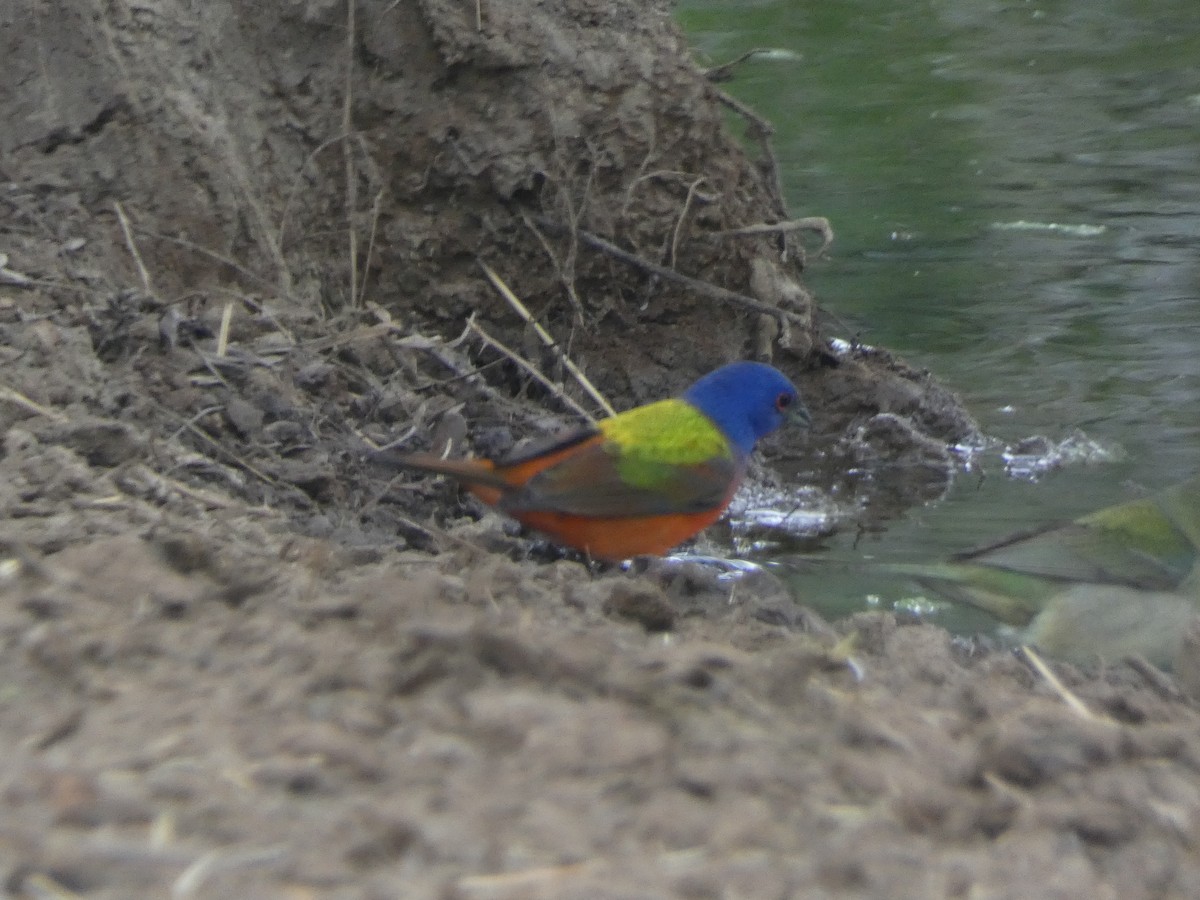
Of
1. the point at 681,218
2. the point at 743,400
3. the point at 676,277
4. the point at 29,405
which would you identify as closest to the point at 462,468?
the point at 29,405

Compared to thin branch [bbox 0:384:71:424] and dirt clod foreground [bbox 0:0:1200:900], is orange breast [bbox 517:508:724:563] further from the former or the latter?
thin branch [bbox 0:384:71:424]

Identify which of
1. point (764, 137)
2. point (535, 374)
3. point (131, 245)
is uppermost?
point (131, 245)

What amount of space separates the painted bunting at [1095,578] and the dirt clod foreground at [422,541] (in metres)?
0.45

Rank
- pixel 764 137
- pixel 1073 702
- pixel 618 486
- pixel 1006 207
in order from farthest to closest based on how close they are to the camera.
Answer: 1. pixel 1006 207
2. pixel 764 137
3. pixel 618 486
4. pixel 1073 702

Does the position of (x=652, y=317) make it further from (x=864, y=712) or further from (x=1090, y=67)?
(x=1090, y=67)

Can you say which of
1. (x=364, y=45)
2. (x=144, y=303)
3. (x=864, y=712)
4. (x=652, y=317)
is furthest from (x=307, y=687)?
(x=652, y=317)

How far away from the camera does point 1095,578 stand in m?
5.31

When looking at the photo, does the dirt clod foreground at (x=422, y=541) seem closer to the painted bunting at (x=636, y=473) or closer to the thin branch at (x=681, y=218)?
the thin branch at (x=681, y=218)

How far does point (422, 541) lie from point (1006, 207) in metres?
6.56

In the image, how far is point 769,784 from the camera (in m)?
2.54

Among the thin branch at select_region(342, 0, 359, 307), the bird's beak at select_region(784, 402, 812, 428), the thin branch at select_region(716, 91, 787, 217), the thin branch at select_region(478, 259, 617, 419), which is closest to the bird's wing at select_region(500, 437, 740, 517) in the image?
the bird's beak at select_region(784, 402, 812, 428)

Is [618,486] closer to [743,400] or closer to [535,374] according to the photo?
[743,400]

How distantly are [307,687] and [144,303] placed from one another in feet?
9.26

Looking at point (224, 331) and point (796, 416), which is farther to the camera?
point (796, 416)
